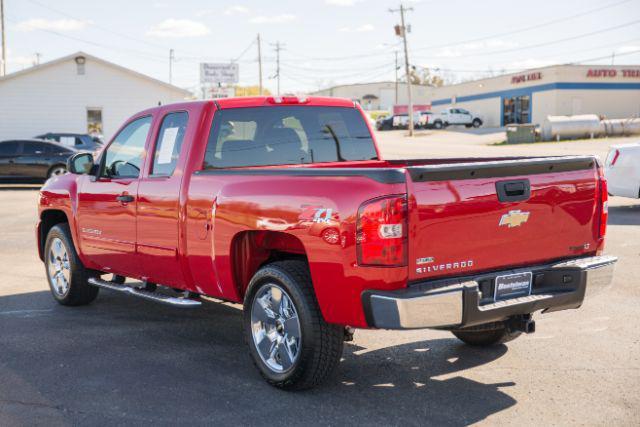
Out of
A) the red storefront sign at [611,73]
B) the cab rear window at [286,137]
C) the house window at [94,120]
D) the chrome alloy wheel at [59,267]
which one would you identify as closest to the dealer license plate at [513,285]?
the cab rear window at [286,137]

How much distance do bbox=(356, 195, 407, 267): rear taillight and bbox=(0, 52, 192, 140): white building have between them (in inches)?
1436

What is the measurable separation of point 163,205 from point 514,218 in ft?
8.90

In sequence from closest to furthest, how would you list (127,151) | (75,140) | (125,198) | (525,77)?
(125,198) → (127,151) → (75,140) → (525,77)

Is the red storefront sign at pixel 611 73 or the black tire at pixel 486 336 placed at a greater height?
the red storefront sign at pixel 611 73

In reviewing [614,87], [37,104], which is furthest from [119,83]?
[614,87]

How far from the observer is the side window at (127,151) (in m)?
6.63

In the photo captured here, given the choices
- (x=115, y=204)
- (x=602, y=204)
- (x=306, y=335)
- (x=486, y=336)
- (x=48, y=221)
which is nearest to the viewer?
(x=306, y=335)

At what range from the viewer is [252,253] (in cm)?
539

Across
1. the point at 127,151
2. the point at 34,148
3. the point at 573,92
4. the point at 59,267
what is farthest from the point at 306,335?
the point at 573,92

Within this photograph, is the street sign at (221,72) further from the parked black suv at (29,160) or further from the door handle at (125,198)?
the door handle at (125,198)

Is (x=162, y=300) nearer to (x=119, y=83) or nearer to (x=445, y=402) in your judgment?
(x=445, y=402)

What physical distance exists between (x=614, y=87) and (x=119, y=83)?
42.3 meters

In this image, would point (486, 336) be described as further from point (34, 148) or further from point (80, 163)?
point (34, 148)

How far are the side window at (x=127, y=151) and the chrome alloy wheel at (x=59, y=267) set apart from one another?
3.99ft
